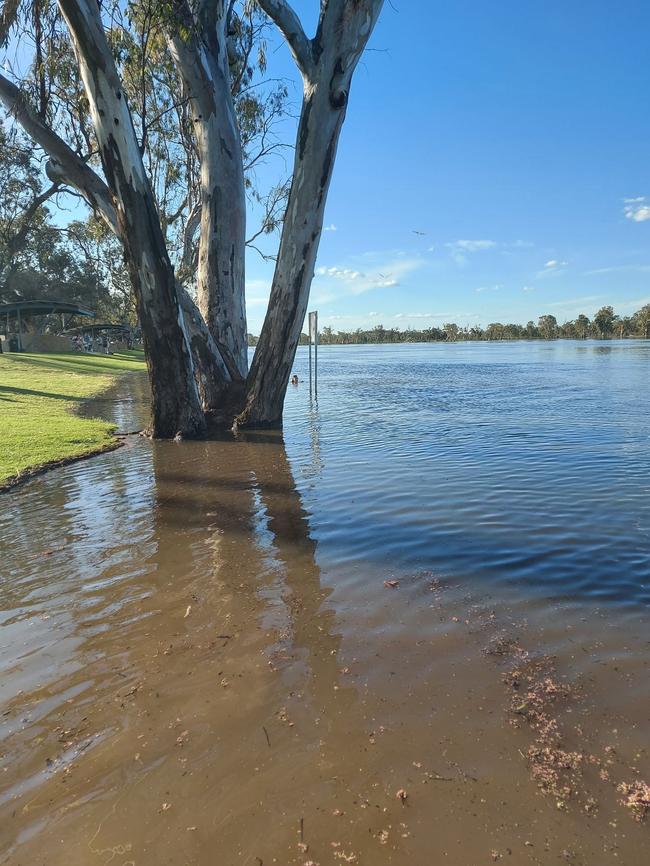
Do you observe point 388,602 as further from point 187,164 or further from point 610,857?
point 187,164

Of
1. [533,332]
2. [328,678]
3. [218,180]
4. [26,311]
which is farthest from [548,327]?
[328,678]

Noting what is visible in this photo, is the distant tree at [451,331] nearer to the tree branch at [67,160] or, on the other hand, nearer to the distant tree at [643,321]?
the distant tree at [643,321]

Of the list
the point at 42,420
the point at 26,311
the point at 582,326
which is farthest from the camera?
the point at 582,326

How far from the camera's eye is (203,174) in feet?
34.1

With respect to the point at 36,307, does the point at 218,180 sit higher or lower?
higher

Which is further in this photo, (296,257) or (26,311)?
(26,311)

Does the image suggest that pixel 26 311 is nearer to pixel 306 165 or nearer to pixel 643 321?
pixel 306 165

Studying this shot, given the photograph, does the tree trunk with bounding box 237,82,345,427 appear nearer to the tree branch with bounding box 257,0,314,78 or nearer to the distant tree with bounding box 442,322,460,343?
the tree branch with bounding box 257,0,314,78

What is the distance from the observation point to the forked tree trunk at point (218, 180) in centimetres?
981

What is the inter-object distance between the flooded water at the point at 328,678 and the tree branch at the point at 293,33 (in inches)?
300

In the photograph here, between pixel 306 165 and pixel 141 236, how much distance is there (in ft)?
9.96

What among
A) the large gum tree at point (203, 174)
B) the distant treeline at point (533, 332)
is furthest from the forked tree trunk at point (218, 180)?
the distant treeline at point (533, 332)

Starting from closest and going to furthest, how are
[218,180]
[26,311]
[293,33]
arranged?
[293,33]
[218,180]
[26,311]

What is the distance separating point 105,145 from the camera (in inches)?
314
